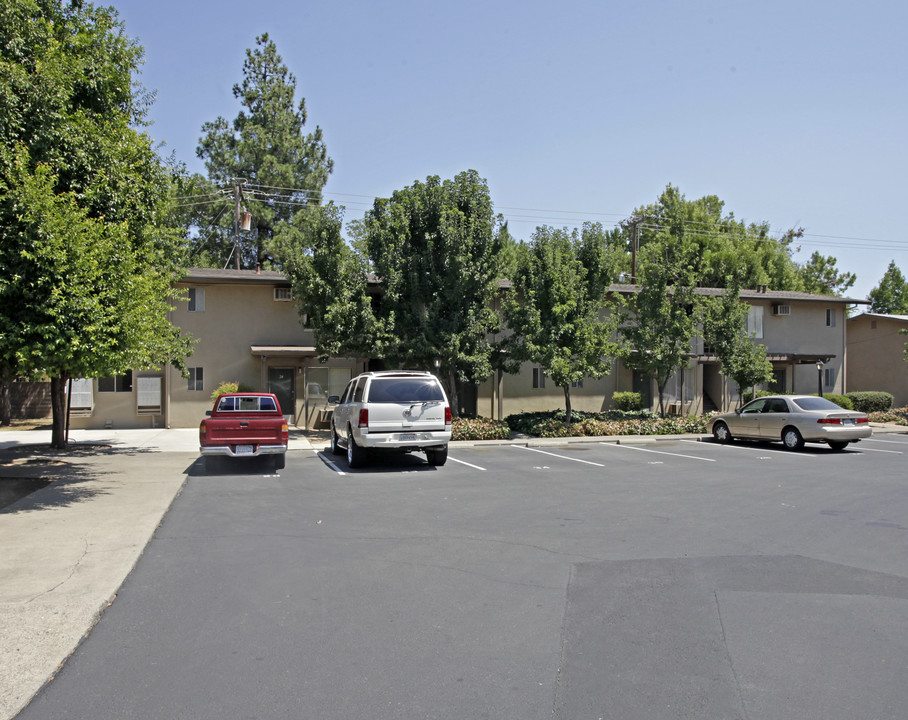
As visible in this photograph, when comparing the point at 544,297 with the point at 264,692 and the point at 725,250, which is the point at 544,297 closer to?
the point at 264,692

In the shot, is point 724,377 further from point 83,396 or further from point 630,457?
point 83,396

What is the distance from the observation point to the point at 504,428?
22266 mm

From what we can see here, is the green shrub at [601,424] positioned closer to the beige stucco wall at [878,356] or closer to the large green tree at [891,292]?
the beige stucco wall at [878,356]

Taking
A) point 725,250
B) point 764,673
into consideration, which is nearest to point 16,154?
point 764,673

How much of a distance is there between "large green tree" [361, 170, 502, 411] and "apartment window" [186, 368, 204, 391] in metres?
7.74

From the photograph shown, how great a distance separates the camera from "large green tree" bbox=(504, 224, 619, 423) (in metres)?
22.1

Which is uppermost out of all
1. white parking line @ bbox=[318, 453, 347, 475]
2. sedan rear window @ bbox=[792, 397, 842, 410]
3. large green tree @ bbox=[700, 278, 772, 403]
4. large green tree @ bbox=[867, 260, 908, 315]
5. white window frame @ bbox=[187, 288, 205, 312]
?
large green tree @ bbox=[867, 260, 908, 315]

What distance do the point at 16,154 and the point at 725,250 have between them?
45.7m

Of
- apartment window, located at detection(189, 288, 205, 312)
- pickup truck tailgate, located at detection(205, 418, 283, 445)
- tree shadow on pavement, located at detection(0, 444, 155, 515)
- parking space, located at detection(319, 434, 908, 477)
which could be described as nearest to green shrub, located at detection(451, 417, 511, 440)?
parking space, located at detection(319, 434, 908, 477)

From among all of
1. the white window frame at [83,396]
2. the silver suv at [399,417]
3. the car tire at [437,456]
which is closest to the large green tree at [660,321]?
the car tire at [437,456]

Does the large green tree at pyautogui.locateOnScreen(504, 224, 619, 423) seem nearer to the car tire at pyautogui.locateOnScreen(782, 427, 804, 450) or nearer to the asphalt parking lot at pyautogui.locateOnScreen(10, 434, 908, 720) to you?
the car tire at pyautogui.locateOnScreen(782, 427, 804, 450)

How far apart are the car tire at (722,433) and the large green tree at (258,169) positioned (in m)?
27.7

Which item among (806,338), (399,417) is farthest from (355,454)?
(806,338)

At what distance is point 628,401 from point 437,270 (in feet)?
33.2
